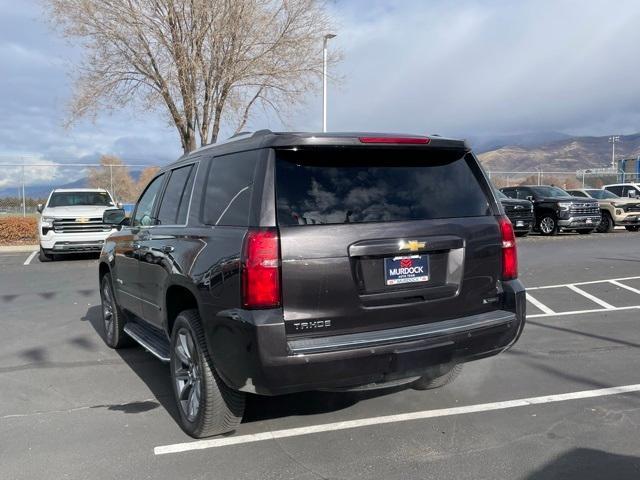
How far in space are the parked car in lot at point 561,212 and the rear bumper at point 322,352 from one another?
1757cm

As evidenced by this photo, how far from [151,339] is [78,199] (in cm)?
1151

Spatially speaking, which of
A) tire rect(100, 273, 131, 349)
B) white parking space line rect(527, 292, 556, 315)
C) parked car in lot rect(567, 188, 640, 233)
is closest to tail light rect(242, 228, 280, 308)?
tire rect(100, 273, 131, 349)

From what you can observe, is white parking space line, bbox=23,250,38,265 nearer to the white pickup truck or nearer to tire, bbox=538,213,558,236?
the white pickup truck

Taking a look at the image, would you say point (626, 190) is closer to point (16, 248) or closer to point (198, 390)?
point (16, 248)

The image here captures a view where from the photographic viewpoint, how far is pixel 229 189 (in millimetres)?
3787

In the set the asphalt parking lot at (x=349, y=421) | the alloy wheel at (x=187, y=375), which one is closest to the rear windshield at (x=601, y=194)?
the asphalt parking lot at (x=349, y=421)

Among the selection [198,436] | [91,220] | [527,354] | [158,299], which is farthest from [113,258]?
[91,220]

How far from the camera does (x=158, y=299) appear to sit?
456 cm

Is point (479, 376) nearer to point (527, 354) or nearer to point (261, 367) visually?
point (527, 354)

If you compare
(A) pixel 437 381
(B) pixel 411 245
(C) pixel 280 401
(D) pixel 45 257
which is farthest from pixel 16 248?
(B) pixel 411 245

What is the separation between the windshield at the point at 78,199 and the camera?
594 inches

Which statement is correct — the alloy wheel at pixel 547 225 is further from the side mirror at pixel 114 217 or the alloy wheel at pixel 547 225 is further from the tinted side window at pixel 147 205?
the tinted side window at pixel 147 205

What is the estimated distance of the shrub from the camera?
723 inches

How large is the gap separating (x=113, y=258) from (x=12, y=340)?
1.75m
